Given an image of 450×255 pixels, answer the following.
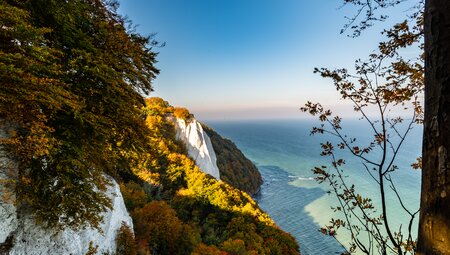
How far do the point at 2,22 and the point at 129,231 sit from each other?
8.28m

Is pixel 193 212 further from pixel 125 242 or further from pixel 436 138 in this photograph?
pixel 436 138

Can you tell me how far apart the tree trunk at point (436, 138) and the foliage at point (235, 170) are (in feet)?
155

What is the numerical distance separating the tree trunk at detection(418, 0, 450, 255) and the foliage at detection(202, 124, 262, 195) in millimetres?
47096

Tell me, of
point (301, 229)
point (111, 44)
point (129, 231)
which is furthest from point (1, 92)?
point (301, 229)

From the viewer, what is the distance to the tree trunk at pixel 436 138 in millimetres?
1500

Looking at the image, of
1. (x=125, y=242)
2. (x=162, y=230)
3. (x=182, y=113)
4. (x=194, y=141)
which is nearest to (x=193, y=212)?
(x=162, y=230)

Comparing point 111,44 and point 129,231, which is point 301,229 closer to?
point 129,231

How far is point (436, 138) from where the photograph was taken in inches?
61.7

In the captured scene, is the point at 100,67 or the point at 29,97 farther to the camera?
the point at 100,67

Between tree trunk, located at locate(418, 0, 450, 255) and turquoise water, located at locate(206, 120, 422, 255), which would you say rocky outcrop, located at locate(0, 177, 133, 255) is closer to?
tree trunk, located at locate(418, 0, 450, 255)

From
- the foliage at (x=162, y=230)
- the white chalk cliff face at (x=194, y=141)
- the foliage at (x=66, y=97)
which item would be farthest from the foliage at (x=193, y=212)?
the foliage at (x=66, y=97)

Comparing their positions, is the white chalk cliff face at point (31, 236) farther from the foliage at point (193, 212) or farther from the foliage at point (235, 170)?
the foliage at point (235, 170)

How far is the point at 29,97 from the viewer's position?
4816 mm

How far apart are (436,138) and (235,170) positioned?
55251mm
